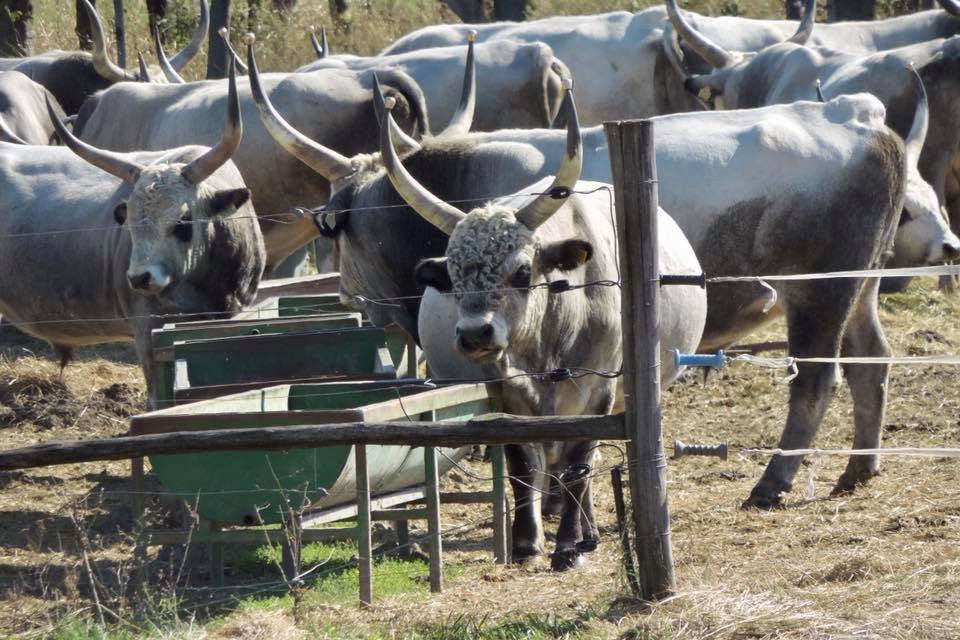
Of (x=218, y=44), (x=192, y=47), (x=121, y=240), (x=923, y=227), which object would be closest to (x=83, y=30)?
(x=218, y=44)

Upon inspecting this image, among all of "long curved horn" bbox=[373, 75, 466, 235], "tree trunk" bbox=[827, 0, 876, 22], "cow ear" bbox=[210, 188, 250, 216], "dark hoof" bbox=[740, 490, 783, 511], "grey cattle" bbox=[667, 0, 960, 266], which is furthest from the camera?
"tree trunk" bbox=[827, 0, 876, 22]

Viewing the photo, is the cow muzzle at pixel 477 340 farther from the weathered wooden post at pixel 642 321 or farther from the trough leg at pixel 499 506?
the weathered wooden post at pixel 642 321

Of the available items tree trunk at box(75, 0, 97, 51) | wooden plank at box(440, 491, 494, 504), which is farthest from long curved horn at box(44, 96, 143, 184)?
tree trunk at box(75, 0, 97, 51)

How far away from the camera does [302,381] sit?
657 cm

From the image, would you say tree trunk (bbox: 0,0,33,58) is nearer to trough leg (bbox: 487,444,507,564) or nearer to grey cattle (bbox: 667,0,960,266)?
grey cattle (bbox: 667,0,960,266)

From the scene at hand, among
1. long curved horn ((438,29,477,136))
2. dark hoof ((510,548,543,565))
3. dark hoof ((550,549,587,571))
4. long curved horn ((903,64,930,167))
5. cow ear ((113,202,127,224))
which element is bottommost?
dark hoof ((510,548,543,565))

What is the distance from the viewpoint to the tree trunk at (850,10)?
18.4 metres

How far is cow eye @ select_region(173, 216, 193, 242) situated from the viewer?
764 centimetres

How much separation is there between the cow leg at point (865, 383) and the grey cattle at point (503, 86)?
405 cm

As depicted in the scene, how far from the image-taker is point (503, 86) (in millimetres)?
11547

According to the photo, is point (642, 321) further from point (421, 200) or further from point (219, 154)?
point (219, 154)

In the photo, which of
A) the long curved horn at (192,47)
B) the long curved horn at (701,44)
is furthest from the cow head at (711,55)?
the long curved horn at (192,47)

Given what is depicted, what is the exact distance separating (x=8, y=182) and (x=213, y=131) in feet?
7.60

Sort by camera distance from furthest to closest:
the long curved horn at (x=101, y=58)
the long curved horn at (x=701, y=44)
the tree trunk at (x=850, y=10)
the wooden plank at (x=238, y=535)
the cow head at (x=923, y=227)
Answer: the tree trunk at (x=850, y=10), the long curved horn at (x=701, y=44), the long curved horn at (x=101, y=58), the cow head at (x=923, y=227), the wooden plank at (x=238, y=535)
